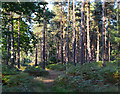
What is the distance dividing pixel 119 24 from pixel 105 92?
15.2ft

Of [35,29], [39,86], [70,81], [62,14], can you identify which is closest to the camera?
[39,86]

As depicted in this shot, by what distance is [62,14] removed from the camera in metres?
32.0

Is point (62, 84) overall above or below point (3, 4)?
below

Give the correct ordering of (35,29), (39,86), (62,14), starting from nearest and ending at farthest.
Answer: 1. (39,86)
2. (62,14)
3. (35,29)

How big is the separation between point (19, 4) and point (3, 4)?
0.99 metres

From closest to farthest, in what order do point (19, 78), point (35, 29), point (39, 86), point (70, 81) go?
point (39, 86) < point (19, 78) < point (70, 81) < point (35, 29)

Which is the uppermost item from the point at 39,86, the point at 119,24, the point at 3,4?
the point at 3,4

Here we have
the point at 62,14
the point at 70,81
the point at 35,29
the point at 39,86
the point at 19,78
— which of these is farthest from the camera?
the point at 35,29

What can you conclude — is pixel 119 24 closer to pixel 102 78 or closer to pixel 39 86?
pixel 102 78

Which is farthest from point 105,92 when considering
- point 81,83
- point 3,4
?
point 3,4

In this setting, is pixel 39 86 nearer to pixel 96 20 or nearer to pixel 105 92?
pixel 105 92

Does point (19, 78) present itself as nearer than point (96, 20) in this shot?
Yes

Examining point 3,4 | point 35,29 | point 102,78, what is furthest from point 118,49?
point 35,29

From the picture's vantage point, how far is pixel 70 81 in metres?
9.57
